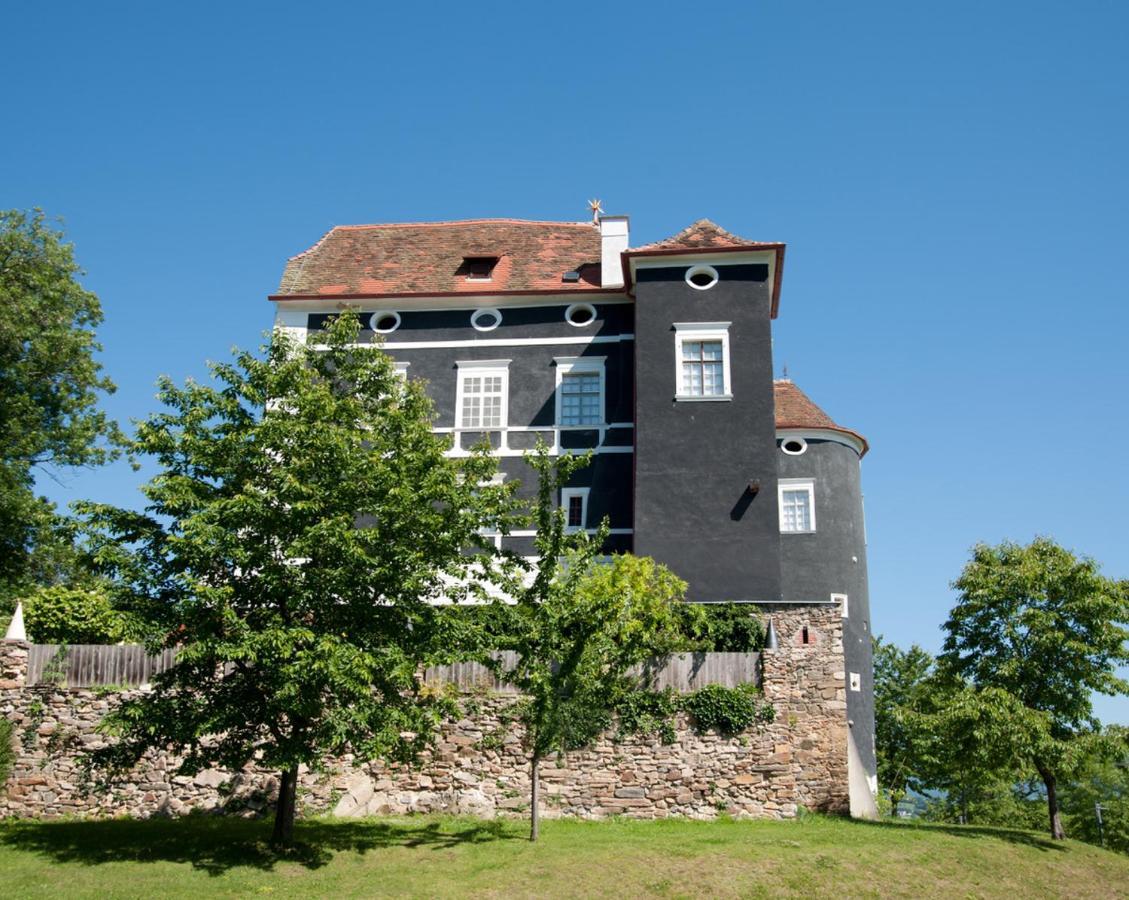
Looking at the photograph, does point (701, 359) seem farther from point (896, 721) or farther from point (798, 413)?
point (896, 721)

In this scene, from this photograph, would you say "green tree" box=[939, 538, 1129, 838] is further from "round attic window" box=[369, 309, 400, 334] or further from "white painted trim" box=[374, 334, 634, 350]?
"round attic window" box=[369, 309, 400, 334]

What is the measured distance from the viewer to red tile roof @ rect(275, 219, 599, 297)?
28.7 m

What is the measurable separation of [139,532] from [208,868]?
5.01 meters

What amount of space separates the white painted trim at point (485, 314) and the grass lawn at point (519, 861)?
14158 mm

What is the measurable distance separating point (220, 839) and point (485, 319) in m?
15.9

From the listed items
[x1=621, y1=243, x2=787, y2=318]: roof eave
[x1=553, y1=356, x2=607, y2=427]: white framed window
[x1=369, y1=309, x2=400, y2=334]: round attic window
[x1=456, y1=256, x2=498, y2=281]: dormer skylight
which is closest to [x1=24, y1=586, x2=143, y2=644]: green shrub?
[x1=369, y1=309, x2=400, y2=334]: round attic window

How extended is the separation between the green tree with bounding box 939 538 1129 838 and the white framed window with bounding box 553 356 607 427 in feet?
33.1

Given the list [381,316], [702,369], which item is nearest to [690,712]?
[702,369]

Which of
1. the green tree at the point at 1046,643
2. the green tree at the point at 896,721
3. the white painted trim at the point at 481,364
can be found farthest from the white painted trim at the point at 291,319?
the green tree at the point at 896,721

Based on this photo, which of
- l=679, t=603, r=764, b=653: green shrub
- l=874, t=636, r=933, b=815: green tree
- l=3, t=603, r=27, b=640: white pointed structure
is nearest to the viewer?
l=3, t=603, r=27, b=640: white pointed structure

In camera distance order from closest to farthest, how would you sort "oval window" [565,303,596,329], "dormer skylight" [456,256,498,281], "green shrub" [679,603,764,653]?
"green shrub" [679,603,764,653]
"oval window" [565,303,596,329]
"dormer skylight" [456,256,498,281]

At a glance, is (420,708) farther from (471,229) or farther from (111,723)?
(471,229)

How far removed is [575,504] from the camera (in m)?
26.4

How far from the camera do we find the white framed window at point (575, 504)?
26297 mm
